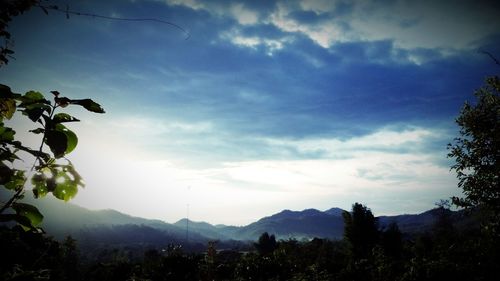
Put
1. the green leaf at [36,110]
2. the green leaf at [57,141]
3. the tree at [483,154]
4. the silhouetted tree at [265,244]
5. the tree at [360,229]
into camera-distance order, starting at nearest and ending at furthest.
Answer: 1. the green leaf at [36,110]
2. the green leaf at [57,141]
3. the tree at [483,154]
4. the tree at [360,229]
5. the silhouetted tree at [265,244]

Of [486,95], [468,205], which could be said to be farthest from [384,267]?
[486,95]

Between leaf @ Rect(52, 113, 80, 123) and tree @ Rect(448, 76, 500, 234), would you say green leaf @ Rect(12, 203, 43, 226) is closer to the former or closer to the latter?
leaf @ Rect(52, 113, 80, 123)

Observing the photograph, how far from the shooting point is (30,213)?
143cm

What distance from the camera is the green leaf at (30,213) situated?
141 centimetres

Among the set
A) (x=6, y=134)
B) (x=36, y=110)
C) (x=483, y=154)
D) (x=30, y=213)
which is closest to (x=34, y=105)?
(x=36, y=110)

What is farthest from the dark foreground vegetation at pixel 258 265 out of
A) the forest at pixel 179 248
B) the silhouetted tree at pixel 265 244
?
the silhouetted tree at pixel 265 244

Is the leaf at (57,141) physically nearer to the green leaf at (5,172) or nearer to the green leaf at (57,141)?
the green leaf at (57,141)

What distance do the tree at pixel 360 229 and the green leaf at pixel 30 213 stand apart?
4053 centimetres

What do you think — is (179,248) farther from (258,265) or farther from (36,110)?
(36,110)

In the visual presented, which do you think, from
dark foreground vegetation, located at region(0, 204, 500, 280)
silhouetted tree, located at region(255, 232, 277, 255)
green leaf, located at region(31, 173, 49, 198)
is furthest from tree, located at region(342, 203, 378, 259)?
green leaf, located at region(31, 173, 49, 198)

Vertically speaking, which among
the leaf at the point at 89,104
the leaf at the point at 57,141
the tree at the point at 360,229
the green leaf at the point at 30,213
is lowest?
the tree at the point at 360,229

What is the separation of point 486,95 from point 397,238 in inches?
1422

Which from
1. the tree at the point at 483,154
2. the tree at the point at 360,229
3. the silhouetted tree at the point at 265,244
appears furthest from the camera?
the silhouetted tree at the point at 265,244

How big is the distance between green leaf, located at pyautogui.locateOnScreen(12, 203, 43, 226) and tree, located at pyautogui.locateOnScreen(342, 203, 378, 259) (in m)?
40.5
